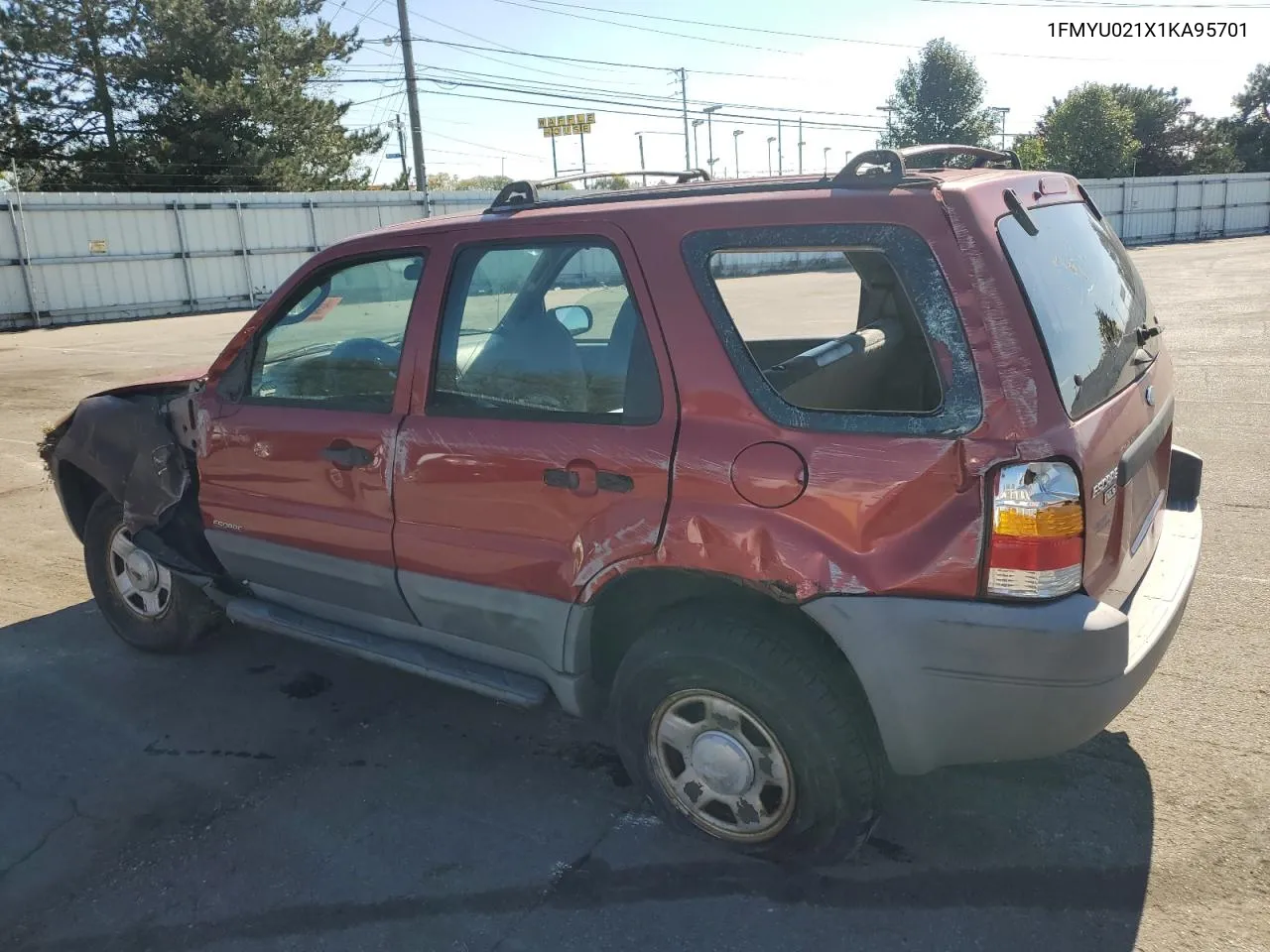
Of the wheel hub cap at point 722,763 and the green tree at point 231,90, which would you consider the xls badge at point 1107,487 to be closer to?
the wheel hub cap at point 722,763

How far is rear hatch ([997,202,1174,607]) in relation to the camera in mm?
2430

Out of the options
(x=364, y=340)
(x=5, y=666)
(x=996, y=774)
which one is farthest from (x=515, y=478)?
(x=5, y=666)

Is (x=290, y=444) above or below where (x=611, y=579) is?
above

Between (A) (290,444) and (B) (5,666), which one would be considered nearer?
(A) (290,444)

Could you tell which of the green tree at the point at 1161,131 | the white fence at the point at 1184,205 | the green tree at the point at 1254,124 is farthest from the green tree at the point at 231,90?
the green tree at the point at 1254,124

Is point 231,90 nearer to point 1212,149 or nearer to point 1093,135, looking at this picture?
point 1093,135

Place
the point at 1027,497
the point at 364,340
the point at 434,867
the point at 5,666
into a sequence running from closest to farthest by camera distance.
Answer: the point at 1027,497
the point at 434,867
the point at 364,340
the point at 5,666

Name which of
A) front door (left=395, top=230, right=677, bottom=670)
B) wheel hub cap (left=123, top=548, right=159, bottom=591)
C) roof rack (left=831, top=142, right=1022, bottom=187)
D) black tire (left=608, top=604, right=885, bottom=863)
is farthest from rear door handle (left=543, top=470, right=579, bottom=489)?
wheel hub cap (left=123, top=548, right=159, bottom=591)

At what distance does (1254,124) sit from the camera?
2384 inches

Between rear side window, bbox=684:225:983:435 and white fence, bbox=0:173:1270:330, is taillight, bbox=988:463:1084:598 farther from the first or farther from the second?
white fence, bbox=0:173:1270:330

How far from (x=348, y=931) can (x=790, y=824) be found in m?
1.24

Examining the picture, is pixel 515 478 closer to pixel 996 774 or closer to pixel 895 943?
pixel 895 943

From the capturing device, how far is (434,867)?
113 inches

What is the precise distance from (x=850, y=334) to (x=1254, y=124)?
236 ft
